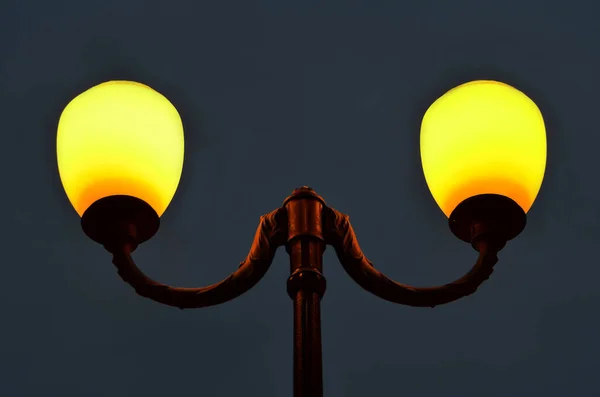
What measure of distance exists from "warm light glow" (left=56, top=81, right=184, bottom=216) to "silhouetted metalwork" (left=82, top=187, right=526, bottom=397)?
0.22 feet

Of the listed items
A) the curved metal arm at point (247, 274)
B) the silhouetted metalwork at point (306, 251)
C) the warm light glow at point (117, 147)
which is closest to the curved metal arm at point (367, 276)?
the silhouetted metalwork at point (306, 251)

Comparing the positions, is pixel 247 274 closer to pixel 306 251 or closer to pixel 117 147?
pixel 306 251

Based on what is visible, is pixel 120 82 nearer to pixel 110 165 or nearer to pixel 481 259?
pixel 110 165

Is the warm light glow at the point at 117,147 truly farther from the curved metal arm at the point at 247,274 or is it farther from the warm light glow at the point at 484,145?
the warm light glow at the point at 484,145

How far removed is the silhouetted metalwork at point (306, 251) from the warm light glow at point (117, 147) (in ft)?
0.22

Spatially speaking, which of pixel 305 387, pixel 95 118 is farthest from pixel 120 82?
pixel 305 387

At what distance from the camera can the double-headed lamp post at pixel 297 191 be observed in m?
3.59

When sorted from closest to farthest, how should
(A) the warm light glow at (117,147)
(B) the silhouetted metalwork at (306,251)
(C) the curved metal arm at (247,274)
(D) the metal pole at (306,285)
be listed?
(D) the metal pole at (306,285) < (B) the silhouetted metalwork at (306,251) < (C) the curved metal arm at (247,274) < (A) the warm light glow at (117,147)

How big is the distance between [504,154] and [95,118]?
1466mm

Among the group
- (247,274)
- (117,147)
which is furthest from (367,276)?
(117,147)

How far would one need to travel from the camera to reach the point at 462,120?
3.96 m

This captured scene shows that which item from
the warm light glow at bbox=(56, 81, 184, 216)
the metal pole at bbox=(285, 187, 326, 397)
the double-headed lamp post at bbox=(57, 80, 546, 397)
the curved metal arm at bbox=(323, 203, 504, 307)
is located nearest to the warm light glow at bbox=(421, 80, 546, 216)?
the double-headed lamp post at bbox=(57, 80, 546, 397)

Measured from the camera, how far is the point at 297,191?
356 cm

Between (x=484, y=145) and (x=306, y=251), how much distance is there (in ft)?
2.95
